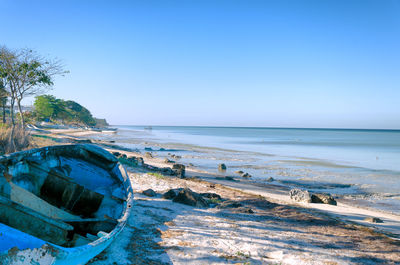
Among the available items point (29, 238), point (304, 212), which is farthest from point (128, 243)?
point (304, 212)

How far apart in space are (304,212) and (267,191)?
3.66 meters

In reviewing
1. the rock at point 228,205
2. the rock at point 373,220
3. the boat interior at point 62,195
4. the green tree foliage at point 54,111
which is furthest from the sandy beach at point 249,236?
the green tree foliage at point 54,111

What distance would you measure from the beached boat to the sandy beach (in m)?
0.57

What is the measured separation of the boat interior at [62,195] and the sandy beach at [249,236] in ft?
1.84

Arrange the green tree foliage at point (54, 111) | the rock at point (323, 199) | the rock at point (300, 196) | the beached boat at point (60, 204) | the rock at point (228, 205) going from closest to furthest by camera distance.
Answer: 1. the beached boat at point (60, 204)
2. the rock at point (228, 205)
3. the rock at point (323, 199)
4. the rock at point (300, 196)
5. the green tree foliage at point (54, 111)

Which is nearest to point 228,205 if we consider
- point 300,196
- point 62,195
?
point 300,196

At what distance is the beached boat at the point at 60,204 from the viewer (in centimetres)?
243

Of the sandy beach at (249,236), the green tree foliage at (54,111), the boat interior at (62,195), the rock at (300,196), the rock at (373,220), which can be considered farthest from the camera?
the green tree foliage at (54,111)

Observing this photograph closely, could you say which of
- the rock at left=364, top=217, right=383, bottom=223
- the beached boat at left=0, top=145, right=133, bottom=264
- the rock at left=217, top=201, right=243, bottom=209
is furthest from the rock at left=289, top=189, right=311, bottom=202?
the beached boat at left=0, top=145, right=133, bottom=264

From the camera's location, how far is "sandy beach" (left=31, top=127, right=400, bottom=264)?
14.1 feet

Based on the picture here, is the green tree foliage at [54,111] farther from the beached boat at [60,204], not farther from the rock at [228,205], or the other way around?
the rock at [228,205]

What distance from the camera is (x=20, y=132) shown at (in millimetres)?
11070

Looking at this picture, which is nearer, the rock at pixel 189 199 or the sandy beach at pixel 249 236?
the sandy beach at pixel 249 236

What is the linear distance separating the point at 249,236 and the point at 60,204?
155 inches
